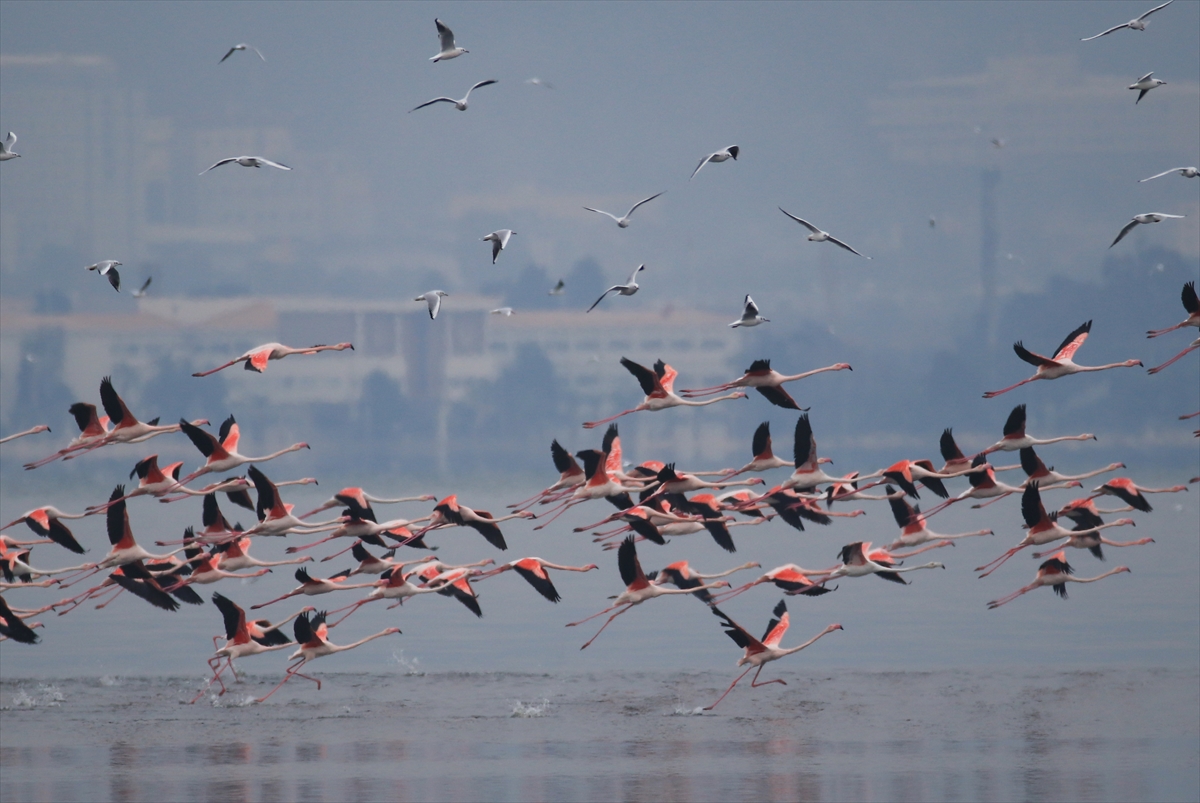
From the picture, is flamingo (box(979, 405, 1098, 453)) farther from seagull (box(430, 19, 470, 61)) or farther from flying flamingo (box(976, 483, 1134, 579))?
seagull (box(430, 19, 470, 61))

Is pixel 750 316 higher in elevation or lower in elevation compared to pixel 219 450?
higher

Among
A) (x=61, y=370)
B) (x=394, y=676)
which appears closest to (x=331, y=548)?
(x=394, y=676)

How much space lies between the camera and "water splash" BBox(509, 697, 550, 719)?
85.2ft

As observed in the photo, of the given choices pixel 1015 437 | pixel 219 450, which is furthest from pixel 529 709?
pixel 1015 437

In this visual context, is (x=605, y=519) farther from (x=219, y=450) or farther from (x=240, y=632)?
(x=240, y=632)

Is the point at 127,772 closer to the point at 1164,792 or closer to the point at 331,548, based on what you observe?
the point at 1164,792

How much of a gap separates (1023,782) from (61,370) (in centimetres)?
11448

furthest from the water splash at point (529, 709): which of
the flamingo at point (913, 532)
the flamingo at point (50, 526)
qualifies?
the flamingo at point (50, 526)

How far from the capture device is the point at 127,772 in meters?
22.4

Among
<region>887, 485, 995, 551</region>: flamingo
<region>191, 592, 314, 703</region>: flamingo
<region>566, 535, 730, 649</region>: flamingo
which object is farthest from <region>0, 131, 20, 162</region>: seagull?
<region>887, 485, 995, 551</region>: flamingo

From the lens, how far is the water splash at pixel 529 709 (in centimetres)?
2597

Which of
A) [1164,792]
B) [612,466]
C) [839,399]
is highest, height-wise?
[839,399]

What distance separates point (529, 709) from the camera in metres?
26.3

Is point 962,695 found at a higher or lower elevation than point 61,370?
lower
